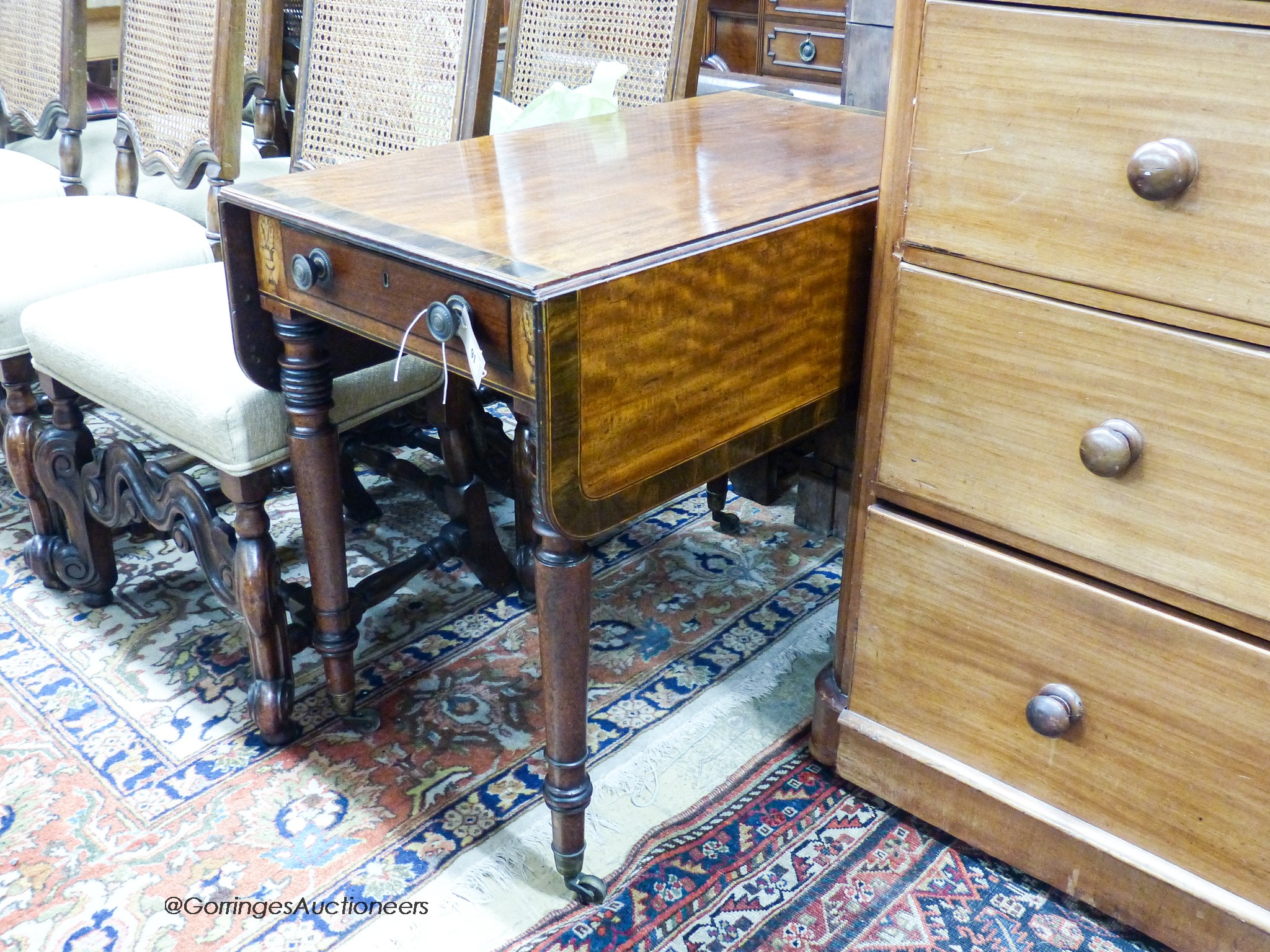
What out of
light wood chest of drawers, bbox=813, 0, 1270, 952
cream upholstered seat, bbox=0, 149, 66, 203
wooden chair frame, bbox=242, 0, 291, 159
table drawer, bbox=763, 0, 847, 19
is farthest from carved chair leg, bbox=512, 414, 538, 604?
table drawer, bbox=763, 0, 847, 19

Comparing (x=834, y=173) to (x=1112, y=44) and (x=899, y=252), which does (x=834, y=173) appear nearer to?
(x=899, y=252)

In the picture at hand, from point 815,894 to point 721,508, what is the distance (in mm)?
838

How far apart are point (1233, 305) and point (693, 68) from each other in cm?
111

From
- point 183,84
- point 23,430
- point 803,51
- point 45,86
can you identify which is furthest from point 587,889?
point 803,51

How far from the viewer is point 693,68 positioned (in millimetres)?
1821

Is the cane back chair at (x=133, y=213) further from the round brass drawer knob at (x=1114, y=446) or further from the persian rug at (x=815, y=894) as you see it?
the round brass drawer knob at (x=1114, y=446)

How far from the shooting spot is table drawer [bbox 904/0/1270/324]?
88 centimetres

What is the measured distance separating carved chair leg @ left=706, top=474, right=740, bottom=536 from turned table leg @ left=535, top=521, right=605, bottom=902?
81cm

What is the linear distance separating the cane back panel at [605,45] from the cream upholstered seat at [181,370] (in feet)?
2.13

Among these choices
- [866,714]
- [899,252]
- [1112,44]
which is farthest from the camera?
[866,714]

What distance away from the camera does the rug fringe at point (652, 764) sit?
1.28 m

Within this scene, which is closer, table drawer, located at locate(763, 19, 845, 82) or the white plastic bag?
the white plastic bag

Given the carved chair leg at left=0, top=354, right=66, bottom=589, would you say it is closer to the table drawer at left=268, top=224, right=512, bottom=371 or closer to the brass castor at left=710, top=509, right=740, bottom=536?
the table drawer at left=268, top=224, right=512, bottom=371

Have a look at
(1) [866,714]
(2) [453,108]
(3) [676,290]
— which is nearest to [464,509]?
(2) [453,108]
